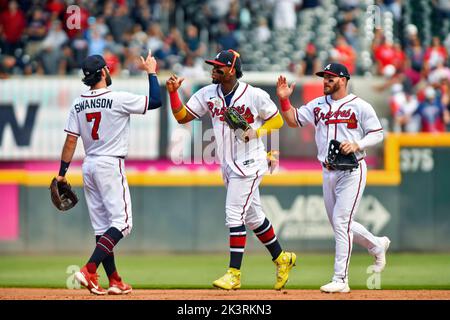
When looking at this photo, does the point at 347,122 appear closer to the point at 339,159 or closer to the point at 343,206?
the point at 339,159

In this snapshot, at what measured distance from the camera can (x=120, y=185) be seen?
9531 millimetres

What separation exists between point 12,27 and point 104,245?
941 cm

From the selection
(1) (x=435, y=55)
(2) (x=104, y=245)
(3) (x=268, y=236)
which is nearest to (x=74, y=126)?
(2) (x=104, y=245)

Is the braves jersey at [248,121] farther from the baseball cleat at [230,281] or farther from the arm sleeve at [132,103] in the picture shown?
the baseball cleat at [230,281]

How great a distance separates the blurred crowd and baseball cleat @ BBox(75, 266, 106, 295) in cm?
794

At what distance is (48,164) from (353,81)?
16.0 ft

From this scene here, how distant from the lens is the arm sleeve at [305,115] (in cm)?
988

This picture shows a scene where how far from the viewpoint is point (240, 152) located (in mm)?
9703

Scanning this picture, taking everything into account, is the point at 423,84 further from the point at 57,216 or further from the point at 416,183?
the point at 57,216

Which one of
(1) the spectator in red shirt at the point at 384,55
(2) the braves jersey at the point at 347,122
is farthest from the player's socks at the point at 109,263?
(1) the spectator in red shirt at the point at 384,55

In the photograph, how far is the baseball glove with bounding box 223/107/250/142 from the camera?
375 inches

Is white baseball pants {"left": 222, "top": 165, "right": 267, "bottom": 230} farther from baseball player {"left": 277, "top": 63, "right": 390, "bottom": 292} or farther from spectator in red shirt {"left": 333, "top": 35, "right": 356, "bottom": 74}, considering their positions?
spectator in red shirt {"left": 333, "top": 35, "right": 356, "bottom": 74}

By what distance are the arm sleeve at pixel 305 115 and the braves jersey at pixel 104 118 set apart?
1.49 metres

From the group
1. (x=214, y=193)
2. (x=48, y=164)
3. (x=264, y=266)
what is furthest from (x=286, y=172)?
(x=48, y=164)
